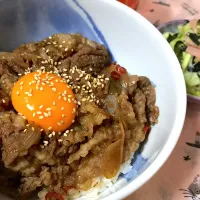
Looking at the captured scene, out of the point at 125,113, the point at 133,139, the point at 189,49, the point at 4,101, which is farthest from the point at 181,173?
the point at 4,101

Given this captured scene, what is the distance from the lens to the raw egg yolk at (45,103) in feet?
6.87

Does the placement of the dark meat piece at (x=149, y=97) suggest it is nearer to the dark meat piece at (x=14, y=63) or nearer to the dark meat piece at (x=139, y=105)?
the dark meat piece at (x=139, y=105)

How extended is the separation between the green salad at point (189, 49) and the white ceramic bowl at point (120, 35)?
46cm

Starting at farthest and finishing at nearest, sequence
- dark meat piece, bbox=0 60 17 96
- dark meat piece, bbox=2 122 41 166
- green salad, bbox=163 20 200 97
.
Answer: green salad, bbox=163 20 200 97, dark meat piece, bbox=0 60 17 96, dark meat piece, bbox=2 122 41 166

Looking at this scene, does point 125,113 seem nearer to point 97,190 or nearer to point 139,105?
point 139,105

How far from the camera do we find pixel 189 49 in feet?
9.58

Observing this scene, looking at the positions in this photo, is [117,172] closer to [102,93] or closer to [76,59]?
[102,93]

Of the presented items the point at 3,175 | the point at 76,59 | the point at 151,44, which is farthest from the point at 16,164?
the point at 151,44

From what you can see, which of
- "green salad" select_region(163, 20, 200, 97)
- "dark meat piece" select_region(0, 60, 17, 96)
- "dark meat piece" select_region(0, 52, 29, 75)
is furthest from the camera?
"green salad" select_region(163, 20, 200, 97)

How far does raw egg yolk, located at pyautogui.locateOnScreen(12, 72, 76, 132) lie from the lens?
209 centimetres

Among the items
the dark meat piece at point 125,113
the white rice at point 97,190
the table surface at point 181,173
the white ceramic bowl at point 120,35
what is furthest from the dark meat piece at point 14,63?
the table surface at point 181,173

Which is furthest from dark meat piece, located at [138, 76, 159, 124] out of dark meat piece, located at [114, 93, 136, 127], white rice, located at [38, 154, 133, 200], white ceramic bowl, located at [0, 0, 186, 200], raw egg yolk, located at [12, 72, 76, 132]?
raw egg yolk, located at [12, 72, 76, 132]

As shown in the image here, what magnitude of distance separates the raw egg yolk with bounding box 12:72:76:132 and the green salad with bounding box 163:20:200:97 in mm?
1060

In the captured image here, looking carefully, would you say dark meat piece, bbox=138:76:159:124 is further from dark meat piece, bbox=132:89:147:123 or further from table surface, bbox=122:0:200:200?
table surface, bbox=122:0:200:200
